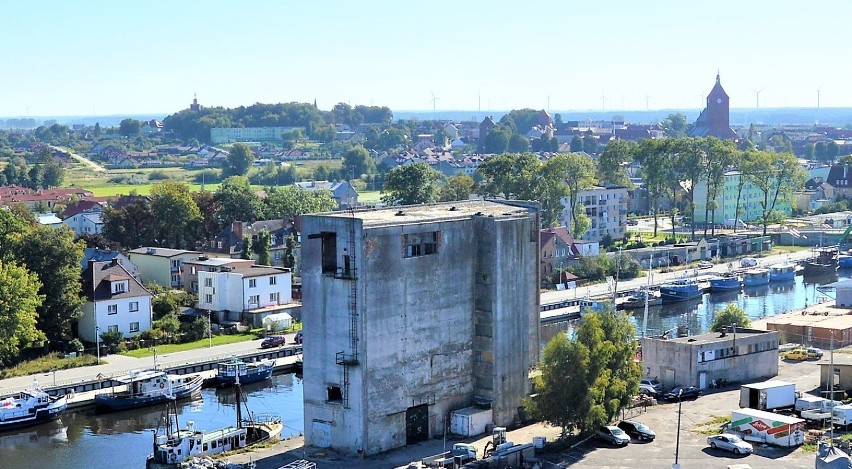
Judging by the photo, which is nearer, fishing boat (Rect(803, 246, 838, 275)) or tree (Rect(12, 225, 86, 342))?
tree (Rect(12, 225, 86, 342))

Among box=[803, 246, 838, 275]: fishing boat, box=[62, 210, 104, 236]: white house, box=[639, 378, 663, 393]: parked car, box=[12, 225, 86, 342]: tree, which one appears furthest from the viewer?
box=[62, 210, 104, 236]: white house

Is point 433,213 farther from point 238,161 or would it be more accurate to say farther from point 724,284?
point 238,161

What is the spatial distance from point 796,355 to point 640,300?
17.1 m

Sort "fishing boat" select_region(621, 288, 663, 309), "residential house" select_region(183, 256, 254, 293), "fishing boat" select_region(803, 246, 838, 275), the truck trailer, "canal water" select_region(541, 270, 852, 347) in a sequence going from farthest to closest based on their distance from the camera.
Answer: "fishing boat" select_region(803, 246, 838, 275), "fishing boat" select_region(621, 288, 663, 309), "canal water" select_region(541, 270, 852, 347), "residential house" select_region(183, 256, 254, 293), the truck trailer

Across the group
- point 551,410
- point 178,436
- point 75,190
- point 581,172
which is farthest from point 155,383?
point 75,190

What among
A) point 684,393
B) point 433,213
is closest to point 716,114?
point 684,393

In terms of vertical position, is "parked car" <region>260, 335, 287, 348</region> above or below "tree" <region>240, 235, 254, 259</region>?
below

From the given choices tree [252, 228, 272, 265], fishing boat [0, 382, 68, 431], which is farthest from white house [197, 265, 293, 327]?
fishing boat [0, 382, 68, 431]

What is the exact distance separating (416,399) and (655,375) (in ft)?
31.5

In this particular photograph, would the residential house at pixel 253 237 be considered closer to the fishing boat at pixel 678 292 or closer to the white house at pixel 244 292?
the white house at pixel 244 292

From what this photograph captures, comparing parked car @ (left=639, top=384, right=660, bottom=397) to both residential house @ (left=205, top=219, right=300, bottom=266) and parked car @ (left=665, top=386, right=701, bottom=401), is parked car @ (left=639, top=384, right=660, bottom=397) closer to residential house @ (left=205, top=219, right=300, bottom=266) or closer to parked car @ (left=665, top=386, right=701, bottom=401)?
parked car @ (left=665, top=386, right=701, bottom=401)

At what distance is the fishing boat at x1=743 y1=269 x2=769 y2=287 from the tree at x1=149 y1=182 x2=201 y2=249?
95.6ft

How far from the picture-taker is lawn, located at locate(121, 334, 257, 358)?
43.6 meters

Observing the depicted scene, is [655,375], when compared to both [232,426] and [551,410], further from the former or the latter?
[232,426]
